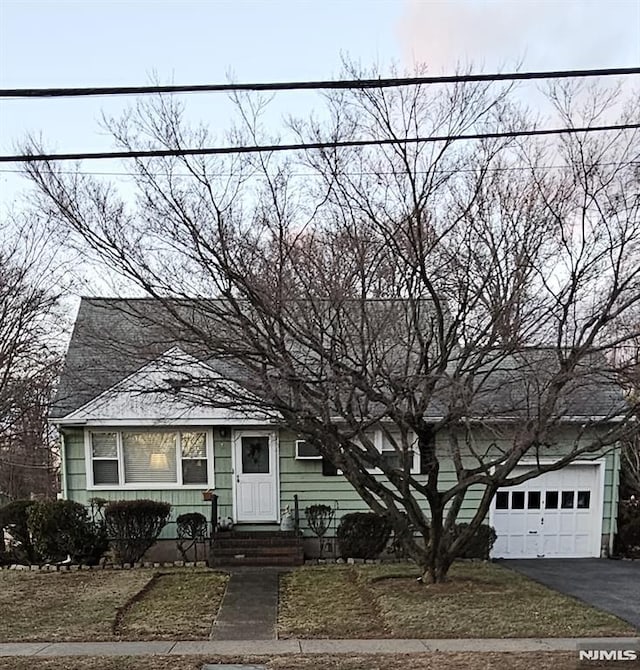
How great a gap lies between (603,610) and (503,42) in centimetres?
773

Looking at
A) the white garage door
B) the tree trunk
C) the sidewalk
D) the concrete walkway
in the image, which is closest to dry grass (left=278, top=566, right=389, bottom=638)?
the concrete walkway

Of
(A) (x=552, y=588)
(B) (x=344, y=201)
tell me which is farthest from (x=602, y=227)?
(A) (x=552, y=588)

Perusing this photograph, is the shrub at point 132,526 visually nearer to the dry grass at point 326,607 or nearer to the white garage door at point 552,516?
the dry grass at point 326,607

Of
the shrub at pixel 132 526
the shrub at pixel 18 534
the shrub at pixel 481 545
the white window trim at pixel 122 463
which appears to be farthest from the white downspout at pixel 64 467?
the shrub at pixel 481 545

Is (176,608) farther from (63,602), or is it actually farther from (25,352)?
(25,352)

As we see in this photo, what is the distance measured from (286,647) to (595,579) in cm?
708

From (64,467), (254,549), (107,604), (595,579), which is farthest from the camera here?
(64,467)

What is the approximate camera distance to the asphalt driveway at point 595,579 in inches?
364

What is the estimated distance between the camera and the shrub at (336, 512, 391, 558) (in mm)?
12539

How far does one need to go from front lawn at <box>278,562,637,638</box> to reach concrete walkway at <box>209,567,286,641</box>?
0.66ft

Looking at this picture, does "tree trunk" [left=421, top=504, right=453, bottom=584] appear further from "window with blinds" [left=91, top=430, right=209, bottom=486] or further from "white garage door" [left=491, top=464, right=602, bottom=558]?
"window with blinds" [left=91, top=430, right=209, bottom=486]

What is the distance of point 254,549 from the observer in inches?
486

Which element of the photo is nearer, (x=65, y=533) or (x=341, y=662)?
(x=341, y=662)

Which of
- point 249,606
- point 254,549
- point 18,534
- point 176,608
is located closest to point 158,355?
point 176,608
